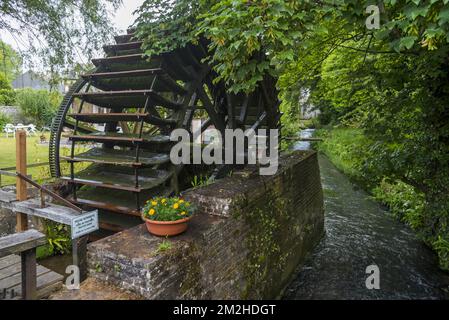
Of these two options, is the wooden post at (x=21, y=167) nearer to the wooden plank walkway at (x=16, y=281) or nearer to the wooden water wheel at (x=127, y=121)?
the wooden water wheel at (x=127, y=121)

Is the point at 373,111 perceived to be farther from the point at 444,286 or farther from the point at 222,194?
the point at 222,194

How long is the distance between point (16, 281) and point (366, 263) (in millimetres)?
4686

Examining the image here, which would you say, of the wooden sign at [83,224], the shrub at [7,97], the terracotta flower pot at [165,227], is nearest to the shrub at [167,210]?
the terracotta flower pot at [165,227]

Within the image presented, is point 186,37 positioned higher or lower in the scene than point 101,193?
higher

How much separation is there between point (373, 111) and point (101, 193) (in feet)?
14.5

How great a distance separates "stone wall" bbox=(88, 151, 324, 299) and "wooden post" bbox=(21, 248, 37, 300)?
63cm

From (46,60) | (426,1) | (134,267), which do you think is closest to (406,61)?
(426,1)

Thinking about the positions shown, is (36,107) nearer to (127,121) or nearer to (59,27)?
(59,27)

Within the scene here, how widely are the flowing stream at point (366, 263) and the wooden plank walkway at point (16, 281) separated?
9.31ft

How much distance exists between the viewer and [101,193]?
4383mm

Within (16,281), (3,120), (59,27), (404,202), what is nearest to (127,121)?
(59,27)

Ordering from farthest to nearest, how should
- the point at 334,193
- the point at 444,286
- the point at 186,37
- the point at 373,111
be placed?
the point at 334,193, the point at 373,111, the point at 444,286, the point at 186,37

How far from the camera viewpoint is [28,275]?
7.90ft

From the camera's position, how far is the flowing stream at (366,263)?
4090mm
